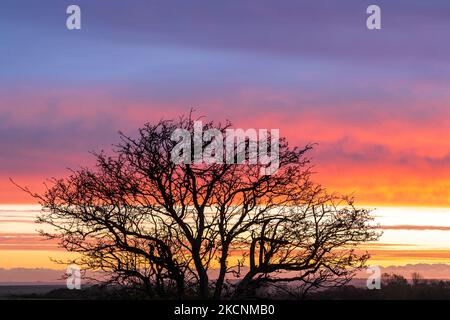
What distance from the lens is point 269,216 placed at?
96.0ft

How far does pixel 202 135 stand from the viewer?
2891cm

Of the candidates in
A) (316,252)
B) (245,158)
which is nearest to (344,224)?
(316,252)

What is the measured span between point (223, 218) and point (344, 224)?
4180 mm

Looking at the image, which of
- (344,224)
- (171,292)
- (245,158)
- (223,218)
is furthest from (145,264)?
(344,224)

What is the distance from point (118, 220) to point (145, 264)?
1.75 metres

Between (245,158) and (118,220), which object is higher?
(245,158)

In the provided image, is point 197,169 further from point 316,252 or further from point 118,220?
point 316,252
